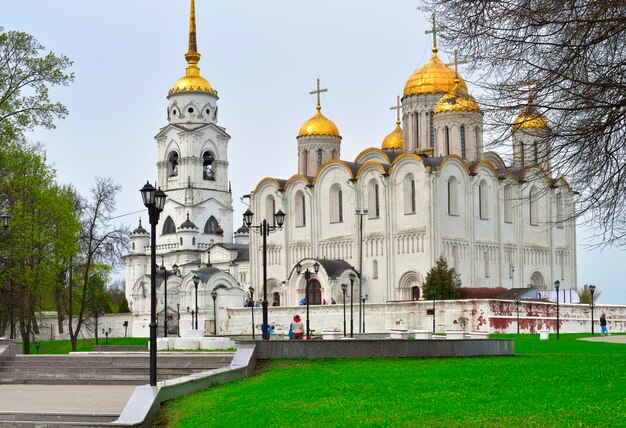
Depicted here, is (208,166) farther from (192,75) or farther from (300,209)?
(300,209)

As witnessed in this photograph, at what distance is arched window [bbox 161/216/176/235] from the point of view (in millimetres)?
96312

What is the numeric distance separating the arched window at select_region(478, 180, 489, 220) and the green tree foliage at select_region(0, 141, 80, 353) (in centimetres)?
3154

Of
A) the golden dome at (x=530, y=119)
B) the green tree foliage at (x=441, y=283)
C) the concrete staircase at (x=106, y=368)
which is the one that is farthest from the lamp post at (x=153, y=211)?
the green tree foliage at (x=441, y=283)

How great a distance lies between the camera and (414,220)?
63.6 metres

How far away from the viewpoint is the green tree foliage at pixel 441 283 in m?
58.5

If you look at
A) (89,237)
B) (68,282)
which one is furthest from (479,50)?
(68,282)

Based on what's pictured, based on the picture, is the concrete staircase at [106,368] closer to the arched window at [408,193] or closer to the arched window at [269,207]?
the arched window at [408,193]

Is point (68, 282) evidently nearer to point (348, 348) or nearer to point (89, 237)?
point (89, 237)

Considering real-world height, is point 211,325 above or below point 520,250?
below

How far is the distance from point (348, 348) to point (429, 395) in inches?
292

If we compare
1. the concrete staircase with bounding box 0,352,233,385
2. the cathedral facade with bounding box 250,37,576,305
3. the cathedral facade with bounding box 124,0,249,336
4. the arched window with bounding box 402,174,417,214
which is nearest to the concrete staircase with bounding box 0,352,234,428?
the concrete staircase with bounding box 0,352,233,385

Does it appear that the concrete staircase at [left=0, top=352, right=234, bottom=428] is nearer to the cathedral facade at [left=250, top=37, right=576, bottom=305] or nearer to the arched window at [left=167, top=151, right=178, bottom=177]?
the cathedral facade at [left=250, top=37, right=576, bottom=305]

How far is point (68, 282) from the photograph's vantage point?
171ft

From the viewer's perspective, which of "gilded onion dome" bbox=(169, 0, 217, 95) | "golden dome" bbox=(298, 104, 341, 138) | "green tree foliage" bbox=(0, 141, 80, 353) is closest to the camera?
"green tree foliage" bbox=(0, 141, 80, 353)
